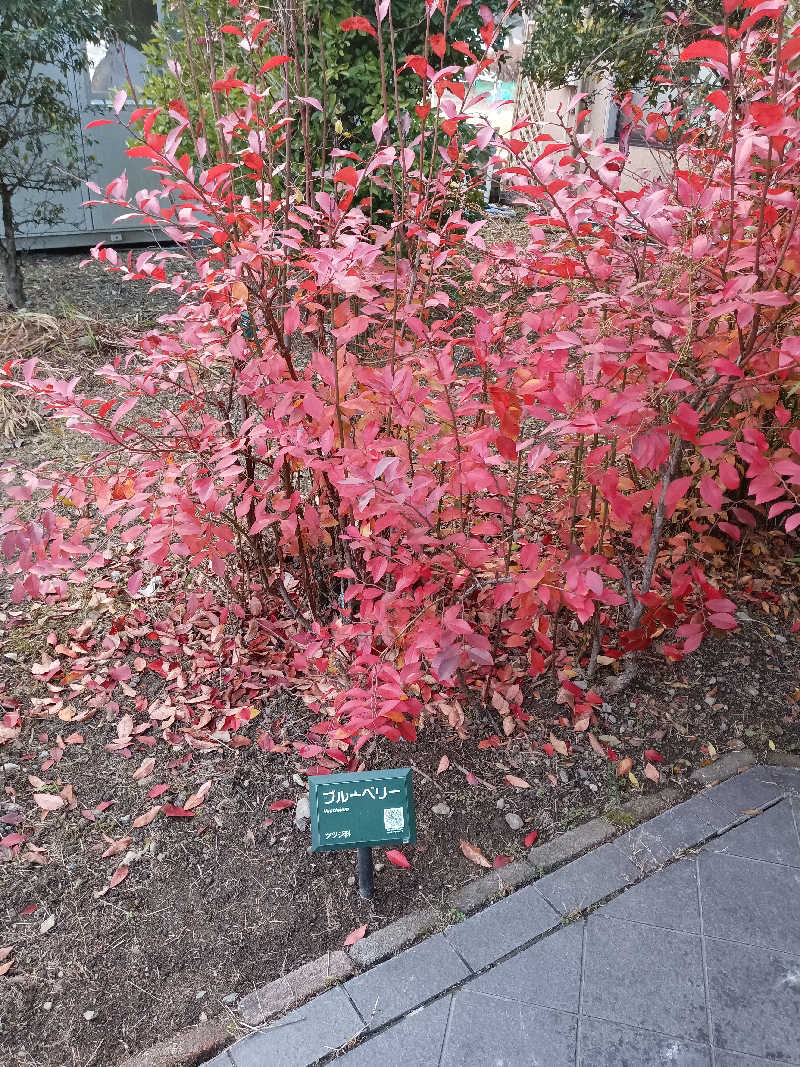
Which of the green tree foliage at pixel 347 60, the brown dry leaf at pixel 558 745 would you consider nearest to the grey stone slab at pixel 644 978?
the brown dry leaf at pixel 558 745

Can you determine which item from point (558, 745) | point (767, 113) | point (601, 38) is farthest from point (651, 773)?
point (601, 38)

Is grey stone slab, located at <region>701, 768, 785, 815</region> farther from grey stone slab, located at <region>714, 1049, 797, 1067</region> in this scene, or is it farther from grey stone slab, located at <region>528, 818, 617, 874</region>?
grey stone slab, located at <region>714, 1049, 797, 1067</region>

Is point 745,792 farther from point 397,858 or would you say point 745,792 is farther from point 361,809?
point 361,809

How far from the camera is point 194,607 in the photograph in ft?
8.97

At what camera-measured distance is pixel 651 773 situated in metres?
2.49

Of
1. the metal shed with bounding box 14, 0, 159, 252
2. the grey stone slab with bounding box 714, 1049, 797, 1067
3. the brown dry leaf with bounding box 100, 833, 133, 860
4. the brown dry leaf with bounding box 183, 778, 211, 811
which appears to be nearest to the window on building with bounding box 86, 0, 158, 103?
the metal shed with bounding box 14, 0, 159, 252

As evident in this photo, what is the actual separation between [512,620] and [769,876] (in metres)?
1.05

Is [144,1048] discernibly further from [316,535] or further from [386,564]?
[316,535]

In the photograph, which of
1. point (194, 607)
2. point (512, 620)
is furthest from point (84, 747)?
point (512, 620)

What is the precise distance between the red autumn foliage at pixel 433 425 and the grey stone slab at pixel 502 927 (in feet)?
1.84

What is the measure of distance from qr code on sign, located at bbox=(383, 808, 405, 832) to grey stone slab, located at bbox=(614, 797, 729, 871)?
759 mm

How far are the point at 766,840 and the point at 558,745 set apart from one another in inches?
26.0

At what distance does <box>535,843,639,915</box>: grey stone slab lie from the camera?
2.10m

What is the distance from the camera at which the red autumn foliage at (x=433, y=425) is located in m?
1.96
